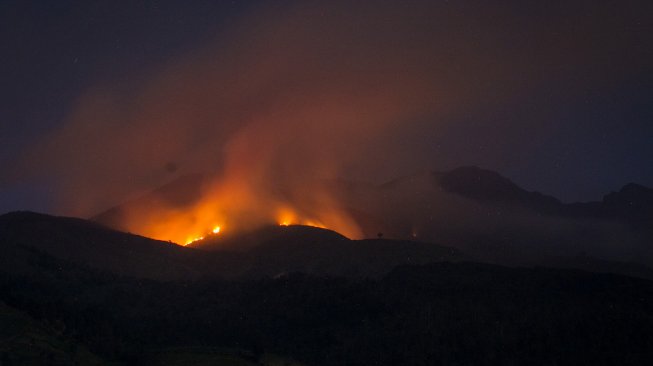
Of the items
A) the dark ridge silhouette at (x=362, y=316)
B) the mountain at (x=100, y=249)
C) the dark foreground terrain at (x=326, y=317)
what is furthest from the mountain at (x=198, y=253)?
the dark ridge silhouette at (x=362, y=316)

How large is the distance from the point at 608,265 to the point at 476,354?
88.7m

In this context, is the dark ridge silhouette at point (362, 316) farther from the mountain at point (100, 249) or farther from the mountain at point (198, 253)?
the mountain at point (198, 253)

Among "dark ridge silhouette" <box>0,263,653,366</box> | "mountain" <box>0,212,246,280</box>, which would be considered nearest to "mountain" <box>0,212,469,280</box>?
"mountain" <box>0,212,246,280</box>

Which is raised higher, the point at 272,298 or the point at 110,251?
the point at 110,251

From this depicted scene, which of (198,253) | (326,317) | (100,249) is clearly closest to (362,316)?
(326,317)

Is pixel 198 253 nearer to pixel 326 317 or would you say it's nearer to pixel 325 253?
pixel 325 253

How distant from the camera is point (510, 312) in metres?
66.6

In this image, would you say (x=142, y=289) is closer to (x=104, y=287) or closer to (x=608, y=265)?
(x=104, y=287)

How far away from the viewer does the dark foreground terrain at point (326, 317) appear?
44.8m

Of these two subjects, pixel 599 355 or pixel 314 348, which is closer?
pixel 599 355

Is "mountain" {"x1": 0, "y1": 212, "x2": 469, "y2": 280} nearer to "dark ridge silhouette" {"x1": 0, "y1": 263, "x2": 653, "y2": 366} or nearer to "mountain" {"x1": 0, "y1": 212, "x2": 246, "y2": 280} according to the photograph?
"mountain" {"x1": 0, "y1": 212, "x2": 246, "y2": 280}

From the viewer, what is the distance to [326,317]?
71812 millimetres

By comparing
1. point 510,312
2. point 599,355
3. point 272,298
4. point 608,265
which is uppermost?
point 608,265

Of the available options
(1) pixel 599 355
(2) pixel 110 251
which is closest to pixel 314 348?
(1) pixel 599 355
